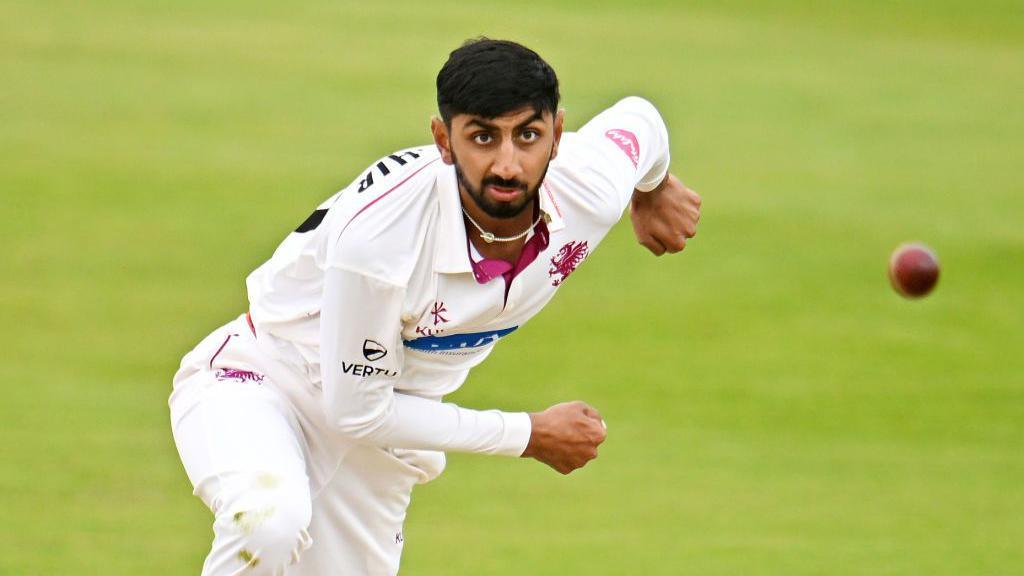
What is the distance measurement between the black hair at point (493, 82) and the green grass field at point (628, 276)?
3.03m

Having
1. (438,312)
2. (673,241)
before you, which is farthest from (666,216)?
(438,312)

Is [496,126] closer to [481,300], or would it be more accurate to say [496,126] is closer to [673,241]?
[481,300]

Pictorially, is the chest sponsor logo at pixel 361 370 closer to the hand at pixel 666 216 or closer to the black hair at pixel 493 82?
the black hair at pixel 493 82

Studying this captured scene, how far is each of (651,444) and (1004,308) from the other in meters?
3.21

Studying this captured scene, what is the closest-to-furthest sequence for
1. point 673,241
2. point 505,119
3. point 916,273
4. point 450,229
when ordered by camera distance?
1. point 505,119
2. point 450,229
3. point 673,241
4. point 916,273

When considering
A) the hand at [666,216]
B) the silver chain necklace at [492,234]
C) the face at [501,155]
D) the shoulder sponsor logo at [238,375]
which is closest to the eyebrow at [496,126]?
the face at [501,155]

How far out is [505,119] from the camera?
14.7ft

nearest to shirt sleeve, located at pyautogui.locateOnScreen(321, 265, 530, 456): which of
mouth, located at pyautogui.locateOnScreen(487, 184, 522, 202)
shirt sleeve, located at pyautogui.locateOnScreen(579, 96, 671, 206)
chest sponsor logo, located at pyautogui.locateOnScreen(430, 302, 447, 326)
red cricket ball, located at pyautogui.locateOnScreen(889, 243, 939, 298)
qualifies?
chest sponsor logo, located at pyautogui.locateOnScreen(430, 302, 447, 326)

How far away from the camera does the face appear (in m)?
4.50

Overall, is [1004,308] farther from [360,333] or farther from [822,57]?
[360,333]

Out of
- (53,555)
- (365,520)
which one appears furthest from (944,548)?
(53,555)

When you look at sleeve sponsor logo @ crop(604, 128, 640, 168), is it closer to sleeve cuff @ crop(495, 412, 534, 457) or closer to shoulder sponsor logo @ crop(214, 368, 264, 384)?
sleeve cuff @ crop(495, 412, 534, 457)

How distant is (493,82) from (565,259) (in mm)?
734

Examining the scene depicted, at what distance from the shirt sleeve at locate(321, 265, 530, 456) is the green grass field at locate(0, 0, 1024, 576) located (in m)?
2.25
